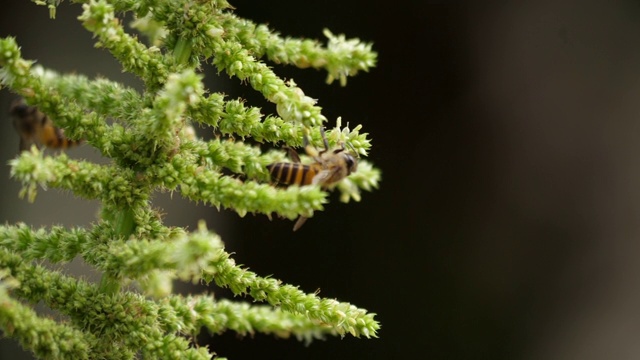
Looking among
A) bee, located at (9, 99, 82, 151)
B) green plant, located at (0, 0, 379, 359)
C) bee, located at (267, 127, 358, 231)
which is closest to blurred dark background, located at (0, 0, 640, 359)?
bee, located at (9, 99, 82, 151)

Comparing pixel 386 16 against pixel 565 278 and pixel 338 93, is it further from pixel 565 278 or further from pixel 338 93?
pixel 565 278

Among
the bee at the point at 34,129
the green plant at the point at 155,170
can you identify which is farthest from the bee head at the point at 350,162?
the bee at the point at 34,129

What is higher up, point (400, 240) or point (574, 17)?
point (574, 17)

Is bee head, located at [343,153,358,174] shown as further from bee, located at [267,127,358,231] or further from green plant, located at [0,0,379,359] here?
green plant, located at [0,0,379,359]

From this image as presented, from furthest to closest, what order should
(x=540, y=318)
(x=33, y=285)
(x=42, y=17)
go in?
1. (x=540, y=318)
2. (x=42, y=17)
3. (x=33, y=285)

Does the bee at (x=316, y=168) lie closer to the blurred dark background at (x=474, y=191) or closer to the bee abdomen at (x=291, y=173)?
the bee abdomen at (x=291, y=173)

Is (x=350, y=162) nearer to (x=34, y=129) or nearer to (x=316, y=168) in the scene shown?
(x=316, y=168)

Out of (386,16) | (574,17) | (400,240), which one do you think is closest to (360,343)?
(400,240)
